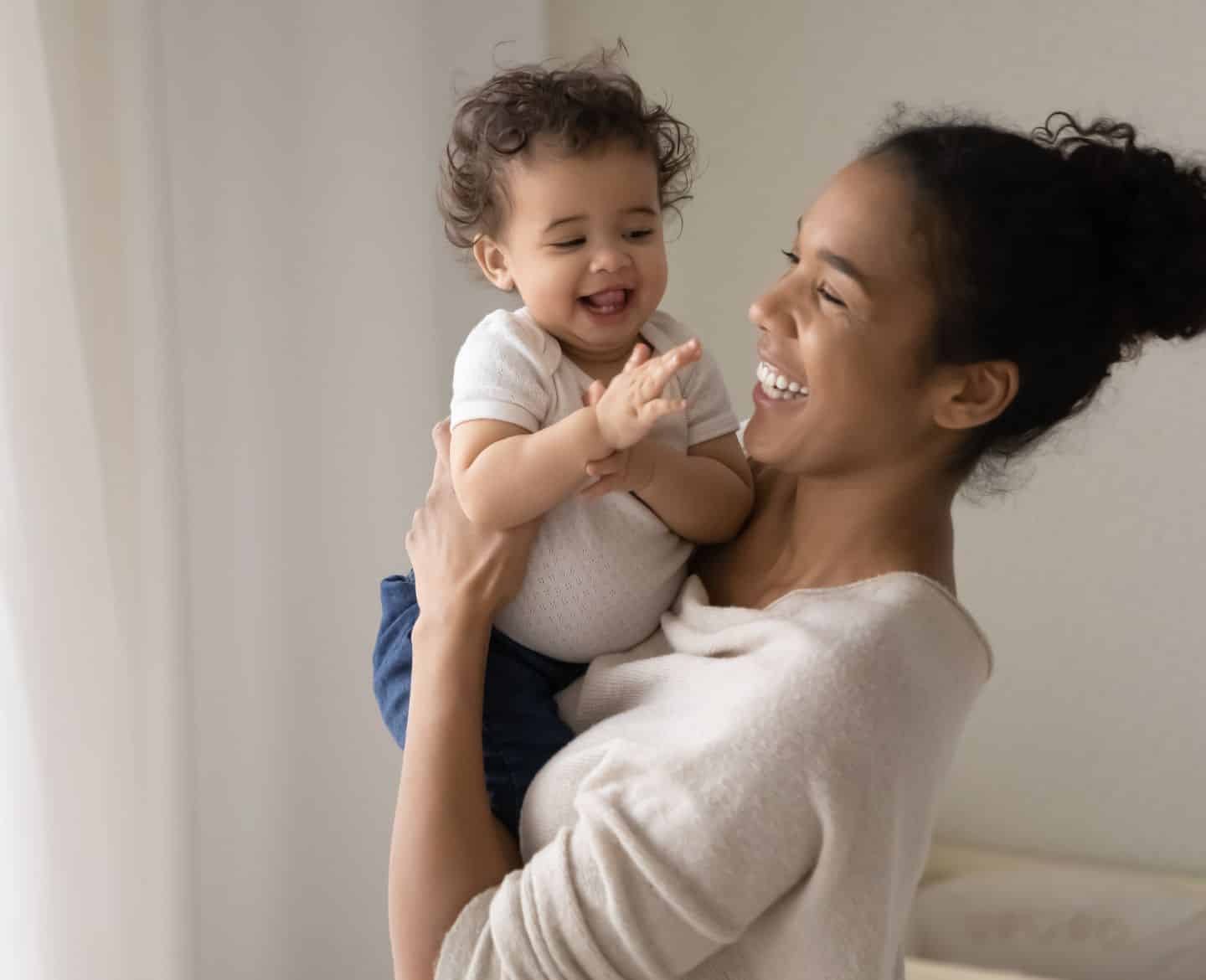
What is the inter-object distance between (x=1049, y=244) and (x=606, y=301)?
40cm

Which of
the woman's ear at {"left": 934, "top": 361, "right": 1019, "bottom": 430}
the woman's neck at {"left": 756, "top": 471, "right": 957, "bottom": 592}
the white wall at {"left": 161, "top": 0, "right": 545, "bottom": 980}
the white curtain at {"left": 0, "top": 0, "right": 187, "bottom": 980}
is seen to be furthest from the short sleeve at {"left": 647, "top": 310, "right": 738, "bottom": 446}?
the white wall at {"left": 161, "top": 0, "right": 545, "bottom": 980}

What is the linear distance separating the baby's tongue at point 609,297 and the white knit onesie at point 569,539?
0.06 meters

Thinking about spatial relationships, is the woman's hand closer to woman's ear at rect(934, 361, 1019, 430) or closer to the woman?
the woman

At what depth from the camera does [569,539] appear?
4.27ft

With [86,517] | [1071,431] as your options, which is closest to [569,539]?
[86,517]

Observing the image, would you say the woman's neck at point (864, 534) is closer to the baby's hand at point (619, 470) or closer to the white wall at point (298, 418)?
the baby's hand at point (619, 470)

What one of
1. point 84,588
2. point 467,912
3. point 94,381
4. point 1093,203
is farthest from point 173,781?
point 1093,203

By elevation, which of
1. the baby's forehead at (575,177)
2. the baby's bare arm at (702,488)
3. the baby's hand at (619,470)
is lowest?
the baby's bare arm at (702,488)

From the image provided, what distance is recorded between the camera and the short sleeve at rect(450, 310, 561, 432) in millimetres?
1272

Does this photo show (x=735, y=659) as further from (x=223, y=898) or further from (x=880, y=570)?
(x=223, y=898)

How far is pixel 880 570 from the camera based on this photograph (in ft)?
4.03

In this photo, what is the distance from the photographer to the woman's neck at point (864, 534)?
1244mm

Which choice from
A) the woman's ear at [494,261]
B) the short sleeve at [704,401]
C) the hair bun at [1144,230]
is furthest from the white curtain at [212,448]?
the hair bun at [1144,230]

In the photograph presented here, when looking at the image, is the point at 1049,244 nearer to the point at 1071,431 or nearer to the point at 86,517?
the point at 86,517
